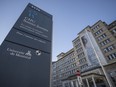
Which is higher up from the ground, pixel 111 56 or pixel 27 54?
pixel 111 56

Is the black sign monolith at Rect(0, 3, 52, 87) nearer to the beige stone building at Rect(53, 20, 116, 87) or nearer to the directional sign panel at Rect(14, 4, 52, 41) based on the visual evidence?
the directional sign panel at Rect(14, 4, 52, 41)

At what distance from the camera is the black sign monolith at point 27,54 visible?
7.80 ft

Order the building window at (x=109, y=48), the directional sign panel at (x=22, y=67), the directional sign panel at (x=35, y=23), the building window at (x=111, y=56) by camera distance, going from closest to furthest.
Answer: the directional sign panel at (x=22, y=67)
the directional sign panel at (x=35, y=23)
the building window at (x=111, y=56)
the building window at (x=109, y=48)

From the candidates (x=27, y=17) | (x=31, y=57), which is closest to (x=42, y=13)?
(x=27, y=17)

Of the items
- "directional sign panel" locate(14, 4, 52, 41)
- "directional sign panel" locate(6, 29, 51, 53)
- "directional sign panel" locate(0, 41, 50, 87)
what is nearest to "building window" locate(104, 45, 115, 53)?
"directional sign panel" locate(14, 4, 52, 41)

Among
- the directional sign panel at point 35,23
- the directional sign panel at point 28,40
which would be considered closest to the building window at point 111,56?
the directional sign panel at point 35,23

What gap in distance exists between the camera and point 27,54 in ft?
→ 9.59

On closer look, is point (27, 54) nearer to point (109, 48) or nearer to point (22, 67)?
point (22, 67)

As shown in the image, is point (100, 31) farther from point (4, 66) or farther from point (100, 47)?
point (4, 66)

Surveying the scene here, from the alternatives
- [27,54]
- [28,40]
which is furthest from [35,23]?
[27,54]

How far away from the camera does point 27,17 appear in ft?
12.5

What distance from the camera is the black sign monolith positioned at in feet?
7.80

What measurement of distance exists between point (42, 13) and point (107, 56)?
98.7 feet

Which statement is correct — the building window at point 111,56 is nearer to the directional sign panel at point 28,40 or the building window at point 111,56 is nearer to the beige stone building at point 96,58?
the beige stone building at point 96,58
